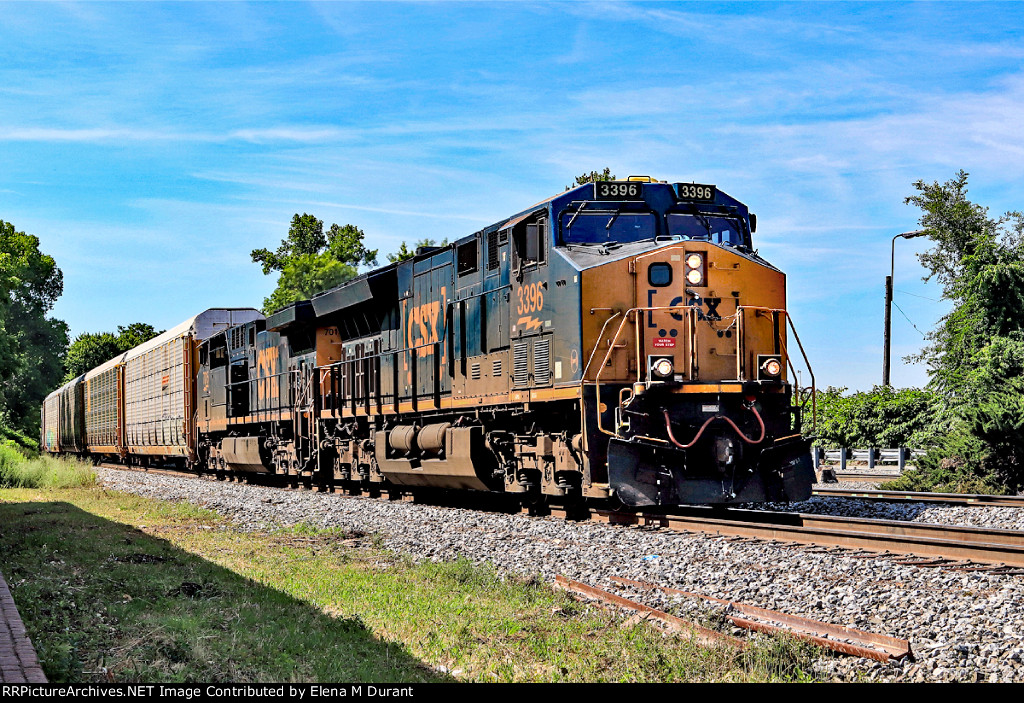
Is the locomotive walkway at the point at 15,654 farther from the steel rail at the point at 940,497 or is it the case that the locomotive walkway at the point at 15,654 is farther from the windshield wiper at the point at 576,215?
the steel rail at the point at 940,497

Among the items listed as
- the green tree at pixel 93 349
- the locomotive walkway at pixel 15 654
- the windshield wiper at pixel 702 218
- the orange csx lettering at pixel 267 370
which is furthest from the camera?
the green tree at pixel 93 349

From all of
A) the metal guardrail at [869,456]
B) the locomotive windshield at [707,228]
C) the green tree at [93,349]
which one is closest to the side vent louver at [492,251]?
the locomotive windshield at [707,228]

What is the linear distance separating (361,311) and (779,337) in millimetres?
9283

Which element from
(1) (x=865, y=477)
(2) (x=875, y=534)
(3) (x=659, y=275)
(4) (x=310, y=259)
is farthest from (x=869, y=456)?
(4) (x=310, y=259)

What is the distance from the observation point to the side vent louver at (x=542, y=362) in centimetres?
1230

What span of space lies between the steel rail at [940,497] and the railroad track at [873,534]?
11.1ft

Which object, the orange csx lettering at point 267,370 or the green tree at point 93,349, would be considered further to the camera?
the green tree at point 93,349

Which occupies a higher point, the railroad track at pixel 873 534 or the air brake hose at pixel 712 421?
the air brake hose at pixel 712 421

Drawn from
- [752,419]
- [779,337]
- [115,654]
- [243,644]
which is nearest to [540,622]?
[243,644]

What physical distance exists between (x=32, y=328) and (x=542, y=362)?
50.3 m

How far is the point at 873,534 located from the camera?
9.48 metres

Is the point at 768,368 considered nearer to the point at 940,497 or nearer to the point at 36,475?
the point at 940,497

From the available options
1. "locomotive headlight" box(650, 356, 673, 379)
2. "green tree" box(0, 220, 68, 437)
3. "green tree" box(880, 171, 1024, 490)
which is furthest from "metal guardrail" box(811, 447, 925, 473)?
"green tree" box(0, 220, 68, 437)

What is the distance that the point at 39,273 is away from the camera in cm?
5788
